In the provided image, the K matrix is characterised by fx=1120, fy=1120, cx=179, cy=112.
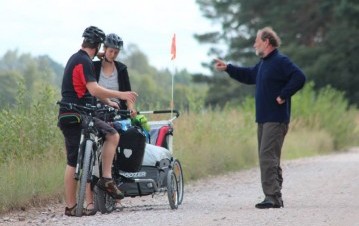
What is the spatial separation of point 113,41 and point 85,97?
2.77 ft

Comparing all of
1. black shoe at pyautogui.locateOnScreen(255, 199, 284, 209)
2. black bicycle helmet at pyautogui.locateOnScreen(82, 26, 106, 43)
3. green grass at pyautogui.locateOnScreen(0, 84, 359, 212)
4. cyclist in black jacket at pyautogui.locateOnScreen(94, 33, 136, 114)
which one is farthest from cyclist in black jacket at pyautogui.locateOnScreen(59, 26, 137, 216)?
black shoe at pyautogui.locateOnScreen(255, 199, 284, 209)

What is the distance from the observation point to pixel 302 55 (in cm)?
5319

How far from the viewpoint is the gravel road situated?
11.0 m

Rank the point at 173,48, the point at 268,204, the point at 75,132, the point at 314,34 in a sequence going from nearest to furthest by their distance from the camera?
the point at 75,132
the point at 268,204
the point at 173,48
the point at 314,34

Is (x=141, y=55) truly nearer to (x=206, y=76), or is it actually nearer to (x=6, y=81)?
(x=206, y=76)

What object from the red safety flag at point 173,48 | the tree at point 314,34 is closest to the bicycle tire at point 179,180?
the red safety flag at point 173,48


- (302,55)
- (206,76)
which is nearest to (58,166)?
(302,55)

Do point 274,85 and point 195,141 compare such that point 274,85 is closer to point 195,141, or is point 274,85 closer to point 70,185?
point 70,185

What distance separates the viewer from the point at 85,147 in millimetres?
11539

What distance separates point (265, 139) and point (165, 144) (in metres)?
1.32

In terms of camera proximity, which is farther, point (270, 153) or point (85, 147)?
point (270, 153)

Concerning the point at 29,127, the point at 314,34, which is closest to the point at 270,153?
the point at 29,127

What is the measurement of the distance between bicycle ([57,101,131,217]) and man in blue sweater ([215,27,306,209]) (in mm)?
2067

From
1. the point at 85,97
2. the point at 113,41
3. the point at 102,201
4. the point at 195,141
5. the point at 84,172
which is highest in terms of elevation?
the point at 113,41
